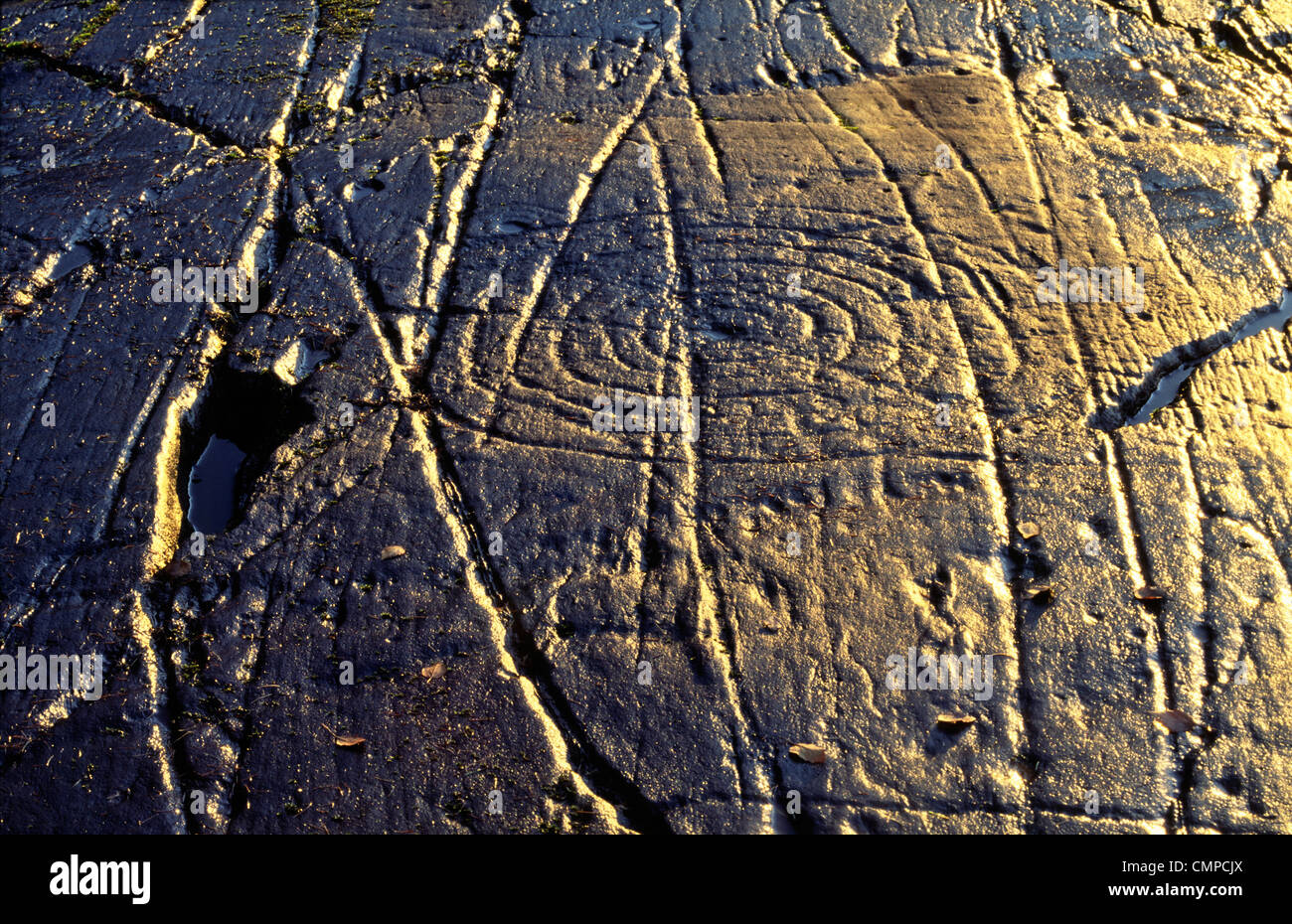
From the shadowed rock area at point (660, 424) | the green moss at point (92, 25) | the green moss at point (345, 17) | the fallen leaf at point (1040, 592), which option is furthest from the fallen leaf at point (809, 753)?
the green moss at point (92, 25)

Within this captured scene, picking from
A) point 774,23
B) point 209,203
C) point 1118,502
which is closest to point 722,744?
point 1118,502

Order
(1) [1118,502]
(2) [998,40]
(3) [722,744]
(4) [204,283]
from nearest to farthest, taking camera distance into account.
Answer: (3) [722,744] → (1) [1118,502] → (4) [204,283] → (2) [998,40]

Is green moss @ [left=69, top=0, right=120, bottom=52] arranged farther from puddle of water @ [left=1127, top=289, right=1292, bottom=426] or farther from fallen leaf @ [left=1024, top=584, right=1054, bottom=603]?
puddle of water @ [left=1127, top=289, right=1292, bottom=426]

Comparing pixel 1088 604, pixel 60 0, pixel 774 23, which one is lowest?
pixel 1088 604

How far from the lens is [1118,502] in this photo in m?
3.46

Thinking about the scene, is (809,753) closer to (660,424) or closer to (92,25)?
(660,424)

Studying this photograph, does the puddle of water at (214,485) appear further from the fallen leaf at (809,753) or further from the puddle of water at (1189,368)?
the puddle of water at (1189,368)

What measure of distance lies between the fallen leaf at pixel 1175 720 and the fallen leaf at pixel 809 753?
3.56 ft

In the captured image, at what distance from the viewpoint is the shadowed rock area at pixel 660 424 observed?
3.00 meters

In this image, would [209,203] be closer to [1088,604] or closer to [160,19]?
[160,19]

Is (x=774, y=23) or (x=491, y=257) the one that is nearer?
(x=491, y=257)

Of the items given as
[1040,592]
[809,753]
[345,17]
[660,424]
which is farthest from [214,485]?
[345,17]

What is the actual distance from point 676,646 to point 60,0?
240 inches

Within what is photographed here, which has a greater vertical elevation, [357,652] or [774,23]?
[774,23]
